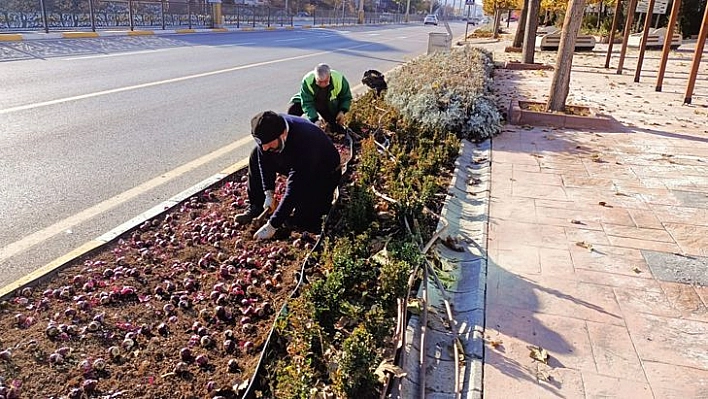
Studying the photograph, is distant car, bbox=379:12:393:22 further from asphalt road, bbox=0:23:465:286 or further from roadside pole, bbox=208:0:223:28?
asphalt road, bbox=0:23:465:286

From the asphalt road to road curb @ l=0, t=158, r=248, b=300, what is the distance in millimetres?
143

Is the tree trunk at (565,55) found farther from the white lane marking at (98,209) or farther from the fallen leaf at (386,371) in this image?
the fallen leaf at (386,371)

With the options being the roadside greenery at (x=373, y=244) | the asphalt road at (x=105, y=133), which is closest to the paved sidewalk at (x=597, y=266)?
the roadside greenery at (x=373, y=244)

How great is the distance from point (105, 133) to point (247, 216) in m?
3.53

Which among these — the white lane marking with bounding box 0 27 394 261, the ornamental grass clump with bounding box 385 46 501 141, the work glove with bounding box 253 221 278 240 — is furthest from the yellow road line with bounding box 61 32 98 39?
the work glove with bounding box 253 221 278 240

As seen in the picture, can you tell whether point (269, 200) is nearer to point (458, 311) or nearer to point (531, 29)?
point (458, 311)

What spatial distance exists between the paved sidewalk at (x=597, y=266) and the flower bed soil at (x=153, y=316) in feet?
4.56

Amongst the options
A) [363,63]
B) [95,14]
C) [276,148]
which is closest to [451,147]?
[276,148]

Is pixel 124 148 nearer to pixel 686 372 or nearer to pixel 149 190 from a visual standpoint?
pixel 149 190

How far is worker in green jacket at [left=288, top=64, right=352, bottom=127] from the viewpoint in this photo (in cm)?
665

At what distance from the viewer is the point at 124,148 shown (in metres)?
6.40

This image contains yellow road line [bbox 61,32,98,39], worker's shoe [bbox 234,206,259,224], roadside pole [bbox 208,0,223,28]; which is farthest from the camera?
roadside pole [bbox 208,0,223,28]

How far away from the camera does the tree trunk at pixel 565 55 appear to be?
847 cm

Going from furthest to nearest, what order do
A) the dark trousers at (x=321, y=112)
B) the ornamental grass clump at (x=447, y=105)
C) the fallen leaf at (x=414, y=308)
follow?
the ornamental grass clump at (x=447, y=105), the dark trousers at (x=321, y=112), the fallen leaf at (x=414, y=308)
